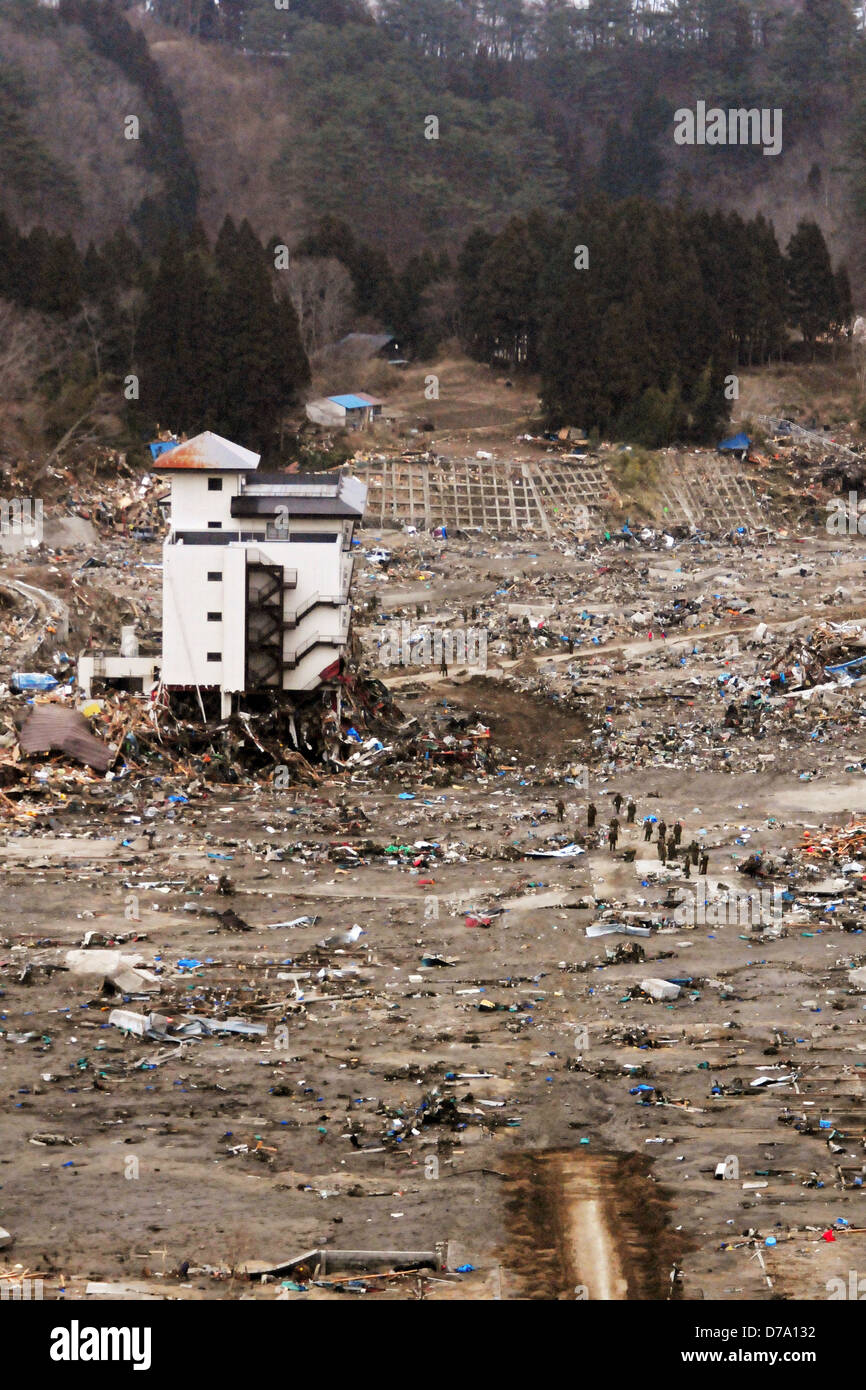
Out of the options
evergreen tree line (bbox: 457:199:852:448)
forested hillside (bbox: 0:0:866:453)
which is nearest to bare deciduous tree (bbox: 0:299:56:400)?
forested hillside (bbox: 0:0:866:453)

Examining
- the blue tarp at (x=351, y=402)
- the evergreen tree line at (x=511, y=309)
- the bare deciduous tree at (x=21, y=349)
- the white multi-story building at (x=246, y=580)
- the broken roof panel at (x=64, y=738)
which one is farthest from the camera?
the blue tarp at (x=351, y=402)

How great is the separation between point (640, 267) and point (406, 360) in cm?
1024

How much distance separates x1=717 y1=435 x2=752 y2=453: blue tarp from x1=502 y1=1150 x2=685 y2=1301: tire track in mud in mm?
49701

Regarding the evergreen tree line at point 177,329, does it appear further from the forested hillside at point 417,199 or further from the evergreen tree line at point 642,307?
the evergreen tree line at point 642,307

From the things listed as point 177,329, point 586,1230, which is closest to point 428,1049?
point 586,1230

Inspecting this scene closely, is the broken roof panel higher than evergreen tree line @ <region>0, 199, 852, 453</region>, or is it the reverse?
evergreen tree line @ <region>0, 199, 852, 453</region>

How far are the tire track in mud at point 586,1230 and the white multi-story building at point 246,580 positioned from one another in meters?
18.0

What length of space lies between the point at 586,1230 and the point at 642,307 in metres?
53.6

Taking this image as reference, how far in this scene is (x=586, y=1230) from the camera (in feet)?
61.1

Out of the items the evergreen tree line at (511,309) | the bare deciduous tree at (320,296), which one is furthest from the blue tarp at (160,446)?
the bare deciduous tree at (320,296)

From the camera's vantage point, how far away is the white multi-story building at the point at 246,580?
37.2m

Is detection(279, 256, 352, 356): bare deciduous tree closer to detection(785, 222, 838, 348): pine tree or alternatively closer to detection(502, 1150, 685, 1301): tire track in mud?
detection(785, 222, 838, 348): pine tree

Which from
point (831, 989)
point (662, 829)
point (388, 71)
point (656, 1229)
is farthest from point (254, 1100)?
point (388, 71)

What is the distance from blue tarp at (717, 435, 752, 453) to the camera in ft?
224
